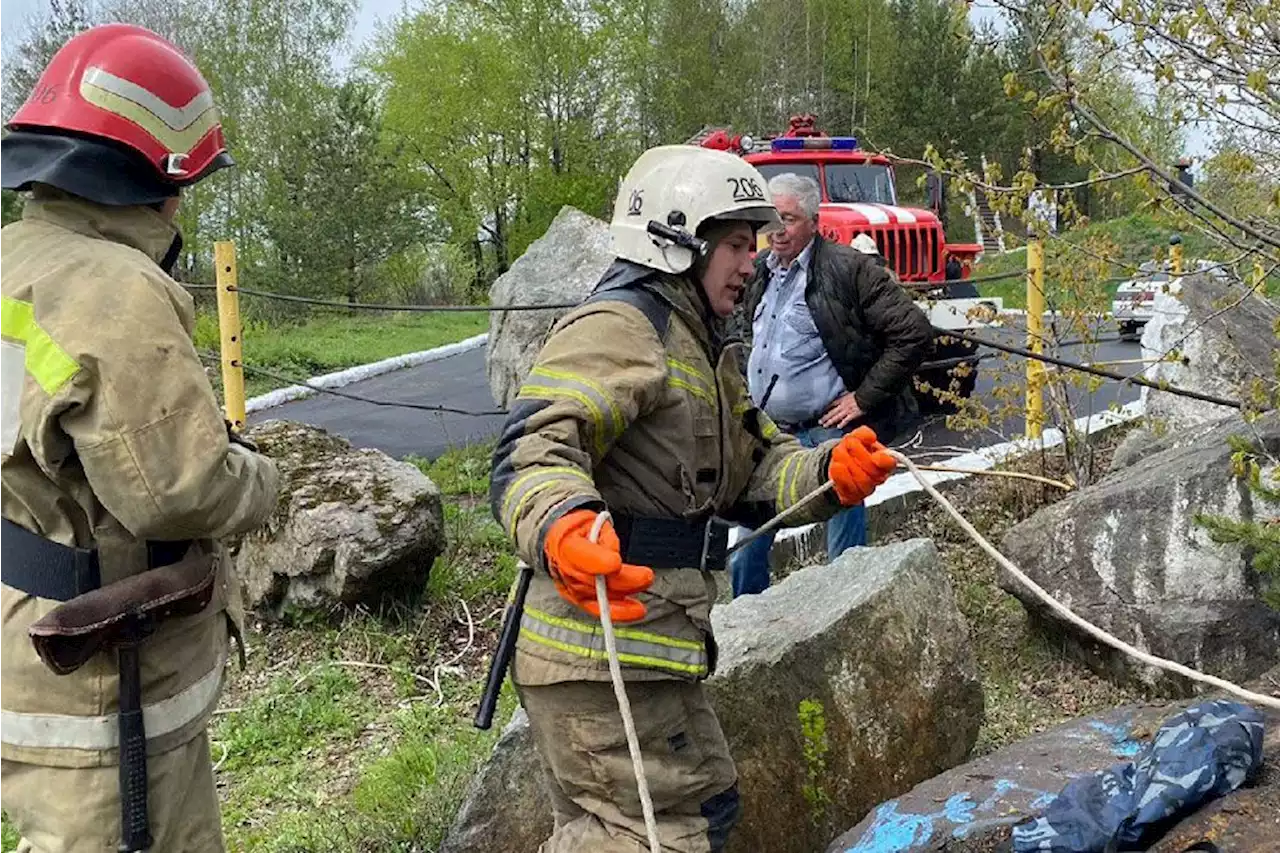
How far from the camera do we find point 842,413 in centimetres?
486

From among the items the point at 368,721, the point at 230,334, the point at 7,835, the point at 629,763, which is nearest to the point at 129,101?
the point at 629,763

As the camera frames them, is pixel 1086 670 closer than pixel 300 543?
Yes

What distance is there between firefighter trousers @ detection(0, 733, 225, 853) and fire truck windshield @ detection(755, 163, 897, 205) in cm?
862

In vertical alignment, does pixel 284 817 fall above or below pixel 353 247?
below

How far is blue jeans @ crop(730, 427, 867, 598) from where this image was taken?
5004 mm

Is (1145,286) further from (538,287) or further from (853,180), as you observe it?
(853,180)

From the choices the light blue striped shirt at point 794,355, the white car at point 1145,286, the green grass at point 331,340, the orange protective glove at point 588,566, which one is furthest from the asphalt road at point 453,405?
the orange protective glove at point 588,566

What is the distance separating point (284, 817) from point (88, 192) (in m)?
2.38

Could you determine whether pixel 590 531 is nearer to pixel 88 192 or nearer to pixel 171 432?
pixel 171 432

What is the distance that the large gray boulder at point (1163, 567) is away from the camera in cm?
407

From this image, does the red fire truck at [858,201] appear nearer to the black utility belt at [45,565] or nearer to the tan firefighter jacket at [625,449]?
the tan firefighter jacket at [625,449]

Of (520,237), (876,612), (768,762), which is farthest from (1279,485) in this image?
(520,237)

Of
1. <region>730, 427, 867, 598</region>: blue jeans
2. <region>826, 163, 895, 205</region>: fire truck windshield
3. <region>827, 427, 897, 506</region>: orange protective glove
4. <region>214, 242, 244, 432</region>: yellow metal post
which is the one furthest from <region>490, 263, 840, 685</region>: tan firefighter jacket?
<region>826, 163, 895, 205</region>: fire truck windshield

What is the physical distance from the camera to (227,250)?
7121 mm
